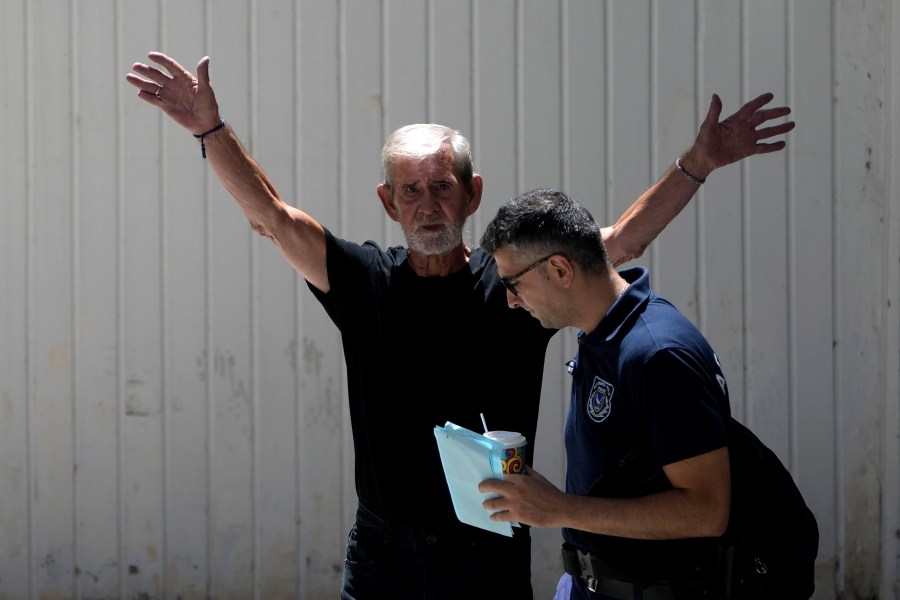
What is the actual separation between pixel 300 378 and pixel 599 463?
2889 millimetres

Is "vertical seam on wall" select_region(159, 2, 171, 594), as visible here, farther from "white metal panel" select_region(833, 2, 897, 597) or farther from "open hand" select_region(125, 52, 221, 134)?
"white metal panel" select_region(833, 2, 897, 597)

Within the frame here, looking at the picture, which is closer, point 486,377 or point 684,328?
point 684,328

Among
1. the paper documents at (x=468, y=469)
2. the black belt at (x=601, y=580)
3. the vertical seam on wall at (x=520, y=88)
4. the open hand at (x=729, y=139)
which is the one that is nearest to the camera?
the black belt at (x=601, y=580)

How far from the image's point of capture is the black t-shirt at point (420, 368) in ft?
9.27

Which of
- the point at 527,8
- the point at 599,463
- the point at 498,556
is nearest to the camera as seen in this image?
the point at 599,463

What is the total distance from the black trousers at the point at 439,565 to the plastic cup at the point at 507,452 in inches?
20.7

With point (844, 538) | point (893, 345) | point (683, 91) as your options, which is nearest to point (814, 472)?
point (844, 538)

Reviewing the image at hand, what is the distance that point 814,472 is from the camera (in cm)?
503

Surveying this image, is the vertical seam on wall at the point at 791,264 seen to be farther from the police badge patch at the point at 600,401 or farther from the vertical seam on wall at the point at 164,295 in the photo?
the police badge patch at the point at 600,401

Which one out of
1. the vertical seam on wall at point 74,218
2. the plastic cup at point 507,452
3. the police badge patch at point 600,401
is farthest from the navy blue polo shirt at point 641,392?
the vertical seam on wall at point 74,218

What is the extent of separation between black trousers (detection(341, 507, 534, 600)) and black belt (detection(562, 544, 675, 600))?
1.38ft

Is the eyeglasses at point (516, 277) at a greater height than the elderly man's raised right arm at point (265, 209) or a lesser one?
lesser

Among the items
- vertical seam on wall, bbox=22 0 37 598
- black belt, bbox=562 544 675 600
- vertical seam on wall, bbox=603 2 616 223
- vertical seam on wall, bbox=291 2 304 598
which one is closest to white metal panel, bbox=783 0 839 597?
vertical seam on wall, bbox=603 2 616 223

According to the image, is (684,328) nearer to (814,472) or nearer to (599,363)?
(599,363)
